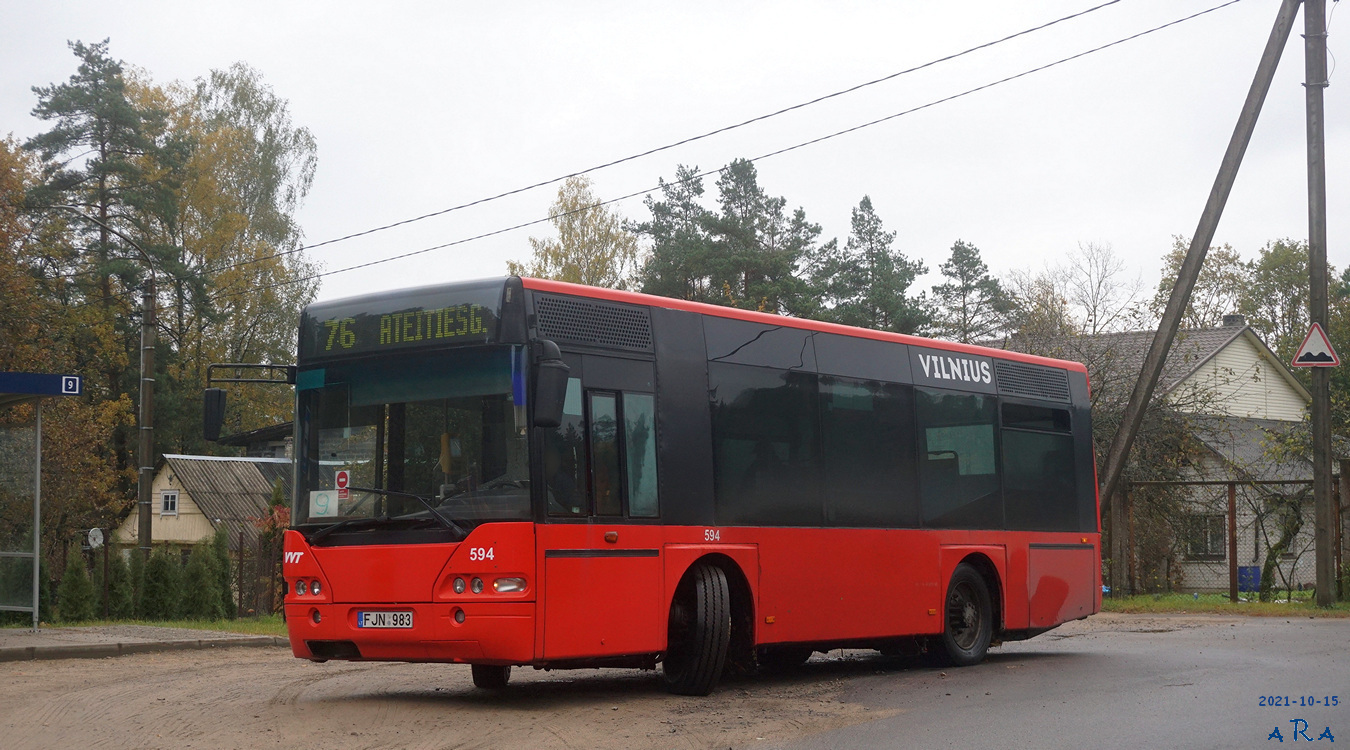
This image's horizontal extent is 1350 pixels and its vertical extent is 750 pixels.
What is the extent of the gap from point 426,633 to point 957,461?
629 centimetres

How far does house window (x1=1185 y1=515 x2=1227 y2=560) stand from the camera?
92.2ft

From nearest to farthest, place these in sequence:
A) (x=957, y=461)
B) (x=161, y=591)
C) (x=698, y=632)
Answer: (x=698, y=632) < (x=957, y=461) < (x=161, y=591)

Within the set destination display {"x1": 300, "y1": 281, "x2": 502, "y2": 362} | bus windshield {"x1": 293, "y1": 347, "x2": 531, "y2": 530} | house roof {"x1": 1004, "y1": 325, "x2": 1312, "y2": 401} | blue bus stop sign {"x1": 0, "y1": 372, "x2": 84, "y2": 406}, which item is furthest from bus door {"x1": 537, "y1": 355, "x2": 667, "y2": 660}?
house roof {"x1": 1004, "y1": 325, "x2": 1312, "y2": 401}

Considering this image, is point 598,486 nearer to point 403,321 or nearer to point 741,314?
point 403,321

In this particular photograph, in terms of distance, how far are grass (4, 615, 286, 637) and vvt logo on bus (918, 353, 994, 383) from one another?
11.3m

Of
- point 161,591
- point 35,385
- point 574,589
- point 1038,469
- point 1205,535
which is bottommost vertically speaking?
point 161,591

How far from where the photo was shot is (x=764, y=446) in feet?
38.3

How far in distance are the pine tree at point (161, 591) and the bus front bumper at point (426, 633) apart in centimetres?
1511

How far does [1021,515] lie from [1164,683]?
11.9 feet

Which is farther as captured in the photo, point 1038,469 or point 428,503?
point 1038,469

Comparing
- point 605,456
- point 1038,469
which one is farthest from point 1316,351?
point 605,456

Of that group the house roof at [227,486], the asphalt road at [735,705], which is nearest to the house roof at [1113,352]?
the asphalt road at [735,705]

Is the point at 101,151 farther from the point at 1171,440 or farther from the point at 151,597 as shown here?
the point at 1171,440

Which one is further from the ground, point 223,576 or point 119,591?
point 223,576
